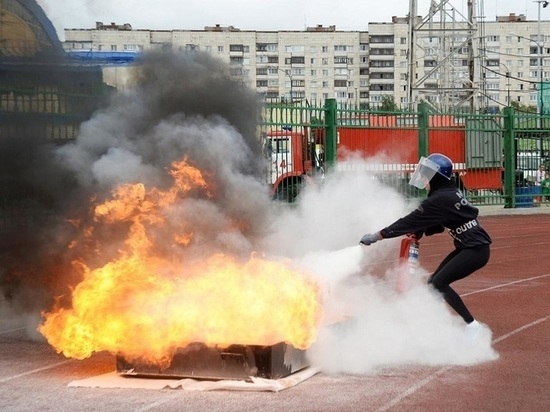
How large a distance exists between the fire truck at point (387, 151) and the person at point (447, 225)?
23.9 feet

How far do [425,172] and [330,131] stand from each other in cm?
1366

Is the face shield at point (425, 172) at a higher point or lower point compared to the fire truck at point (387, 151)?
lower

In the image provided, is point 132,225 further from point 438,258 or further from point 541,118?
point 541,118

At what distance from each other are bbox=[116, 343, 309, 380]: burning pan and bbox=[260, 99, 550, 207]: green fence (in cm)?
768

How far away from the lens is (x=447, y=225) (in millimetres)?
9086

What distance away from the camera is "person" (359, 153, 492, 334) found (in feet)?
29.5

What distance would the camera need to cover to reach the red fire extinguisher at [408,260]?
30.7 ft

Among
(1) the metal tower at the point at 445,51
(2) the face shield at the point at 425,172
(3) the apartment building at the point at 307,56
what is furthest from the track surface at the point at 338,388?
(3) the apartment building at the point at 307,56

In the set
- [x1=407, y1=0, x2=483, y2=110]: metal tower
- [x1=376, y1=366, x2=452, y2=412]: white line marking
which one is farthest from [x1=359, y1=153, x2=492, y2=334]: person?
[x1=407, y1=0, x2=483, y2=110]: metal tower

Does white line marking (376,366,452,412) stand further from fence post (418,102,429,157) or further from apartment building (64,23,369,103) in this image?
apartment building (64,23,369,103)

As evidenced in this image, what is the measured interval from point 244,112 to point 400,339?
2.78 meters

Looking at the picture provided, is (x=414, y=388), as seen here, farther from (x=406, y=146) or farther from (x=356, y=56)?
(x=356, y=56)

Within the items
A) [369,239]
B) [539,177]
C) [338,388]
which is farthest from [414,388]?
[539,177]

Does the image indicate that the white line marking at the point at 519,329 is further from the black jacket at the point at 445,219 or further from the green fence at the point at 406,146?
the green fence at the point at 406,146
